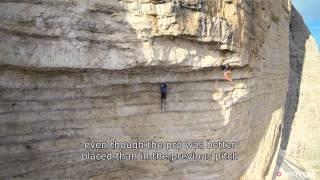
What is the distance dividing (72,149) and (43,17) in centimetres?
170

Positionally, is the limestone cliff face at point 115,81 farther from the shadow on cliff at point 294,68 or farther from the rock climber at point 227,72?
the shadow on cliff at point 294,68

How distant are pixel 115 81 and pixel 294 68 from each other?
1266 cm

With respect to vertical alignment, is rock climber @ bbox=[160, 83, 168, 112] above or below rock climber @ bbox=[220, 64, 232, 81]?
below

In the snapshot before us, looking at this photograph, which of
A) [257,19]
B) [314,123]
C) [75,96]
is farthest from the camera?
[314,123]

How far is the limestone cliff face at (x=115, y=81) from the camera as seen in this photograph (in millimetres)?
5289

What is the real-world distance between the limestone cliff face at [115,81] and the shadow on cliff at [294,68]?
8569 mm

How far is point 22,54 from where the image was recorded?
203 inches

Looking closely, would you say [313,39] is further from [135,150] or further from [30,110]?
[30,110]

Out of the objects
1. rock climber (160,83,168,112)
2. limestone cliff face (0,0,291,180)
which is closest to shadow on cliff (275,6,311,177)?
limestone cliff face (0,0,291,180)

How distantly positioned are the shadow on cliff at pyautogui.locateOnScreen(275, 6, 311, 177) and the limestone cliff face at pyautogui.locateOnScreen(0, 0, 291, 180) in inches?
337

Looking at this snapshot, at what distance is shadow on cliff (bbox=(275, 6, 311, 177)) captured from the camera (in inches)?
641

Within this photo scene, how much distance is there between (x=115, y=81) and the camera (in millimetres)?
6027

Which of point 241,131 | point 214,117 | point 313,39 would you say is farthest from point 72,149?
point 313,39

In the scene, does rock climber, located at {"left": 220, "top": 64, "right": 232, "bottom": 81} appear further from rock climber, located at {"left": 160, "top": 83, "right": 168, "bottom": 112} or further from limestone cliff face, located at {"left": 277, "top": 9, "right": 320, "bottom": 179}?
limestone cliff face, located at {"left": 277, "top": 9, "right": 320, "bottom": 179}
